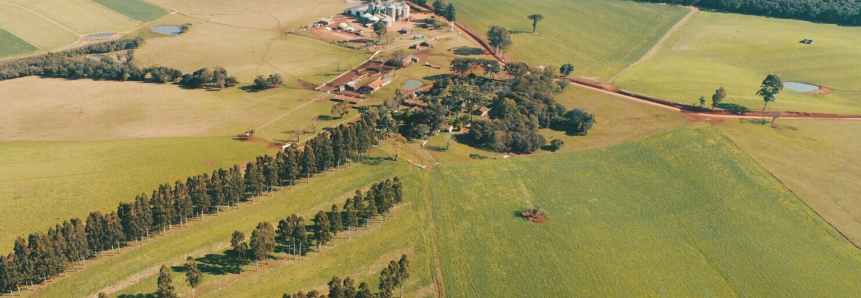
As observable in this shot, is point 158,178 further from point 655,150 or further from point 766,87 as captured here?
point 766,87

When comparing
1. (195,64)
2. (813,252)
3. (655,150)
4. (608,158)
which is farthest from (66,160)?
(813,252)

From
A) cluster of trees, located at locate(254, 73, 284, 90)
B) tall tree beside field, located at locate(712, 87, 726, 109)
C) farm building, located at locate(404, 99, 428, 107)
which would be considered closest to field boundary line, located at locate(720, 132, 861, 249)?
tall tree beside field, located at locate(712, 87, 726, 109)

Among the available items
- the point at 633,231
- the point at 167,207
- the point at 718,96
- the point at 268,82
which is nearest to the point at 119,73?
the point at 268,82

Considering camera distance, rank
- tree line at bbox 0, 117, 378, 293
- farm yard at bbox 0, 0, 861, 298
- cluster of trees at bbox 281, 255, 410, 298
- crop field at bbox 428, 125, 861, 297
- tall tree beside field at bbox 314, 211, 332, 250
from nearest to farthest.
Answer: cluster of trees at bbox 281, 255, 410, 298
tree line at bbox 0, 117, 378, 293
farm yard at bbox 0, 0, 861, 298
crop field at bbox 428, 125, 861, 297
tall tree beside field at bbox 314, 211, 332, 250

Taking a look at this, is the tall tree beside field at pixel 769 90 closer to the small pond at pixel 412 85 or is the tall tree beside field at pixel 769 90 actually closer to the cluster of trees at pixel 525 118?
the cluster of trees at pixel 525 118

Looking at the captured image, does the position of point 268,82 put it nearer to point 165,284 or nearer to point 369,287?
point 165,284

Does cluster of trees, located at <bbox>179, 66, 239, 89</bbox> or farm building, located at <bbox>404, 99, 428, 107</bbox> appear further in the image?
cluster of trees, located at <bbox>179, 66, 239, 89</bbox>

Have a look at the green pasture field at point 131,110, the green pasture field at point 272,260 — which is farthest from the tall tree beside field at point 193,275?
the green pasture field at point 131,110

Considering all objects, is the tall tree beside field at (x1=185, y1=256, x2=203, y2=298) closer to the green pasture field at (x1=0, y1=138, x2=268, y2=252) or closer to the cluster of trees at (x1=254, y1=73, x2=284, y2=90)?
the green pasture field at (x1=0, y1=138, x2=268, y2=252)
